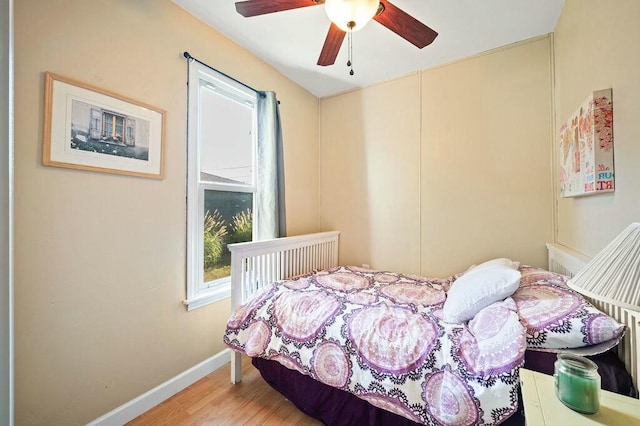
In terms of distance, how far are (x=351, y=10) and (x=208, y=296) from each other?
1.99 metres

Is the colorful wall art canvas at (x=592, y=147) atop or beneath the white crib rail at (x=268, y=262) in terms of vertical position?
atop

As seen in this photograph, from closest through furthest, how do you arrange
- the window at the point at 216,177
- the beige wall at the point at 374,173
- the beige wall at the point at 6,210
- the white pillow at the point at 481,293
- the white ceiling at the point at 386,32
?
the beige wall at the point at 6,210
the white pillow at the point at 481,293
the white ceiling at the point at 386,32
the window at the point at 216,177
the beige wall at the point at 374,173

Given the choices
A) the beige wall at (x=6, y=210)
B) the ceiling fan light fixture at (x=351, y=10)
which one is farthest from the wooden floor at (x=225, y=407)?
the ceiling fan light fixture at (x=351, y=10)

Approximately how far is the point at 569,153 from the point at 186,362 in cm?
285

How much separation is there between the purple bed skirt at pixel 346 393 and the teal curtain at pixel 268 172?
3.34 feet

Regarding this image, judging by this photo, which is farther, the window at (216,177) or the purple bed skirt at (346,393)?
the window at (216,177)

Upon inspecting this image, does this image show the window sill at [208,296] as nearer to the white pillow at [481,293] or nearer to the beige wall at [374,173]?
the beige wall at [374,173]

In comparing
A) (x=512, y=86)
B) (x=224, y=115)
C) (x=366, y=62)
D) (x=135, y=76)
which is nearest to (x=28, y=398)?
(x=135, y=76)

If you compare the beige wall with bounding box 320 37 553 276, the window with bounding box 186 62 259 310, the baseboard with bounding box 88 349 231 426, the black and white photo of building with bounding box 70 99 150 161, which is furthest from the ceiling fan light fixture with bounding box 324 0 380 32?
the baseboard with bounding box 88 349 231 426

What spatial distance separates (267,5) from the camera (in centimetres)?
133

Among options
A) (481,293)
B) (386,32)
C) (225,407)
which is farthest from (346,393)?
(386,32)

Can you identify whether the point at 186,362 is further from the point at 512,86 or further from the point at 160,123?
the point at 512,86

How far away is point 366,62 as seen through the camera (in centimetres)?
234

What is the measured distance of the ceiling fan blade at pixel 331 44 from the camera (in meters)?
1.49
